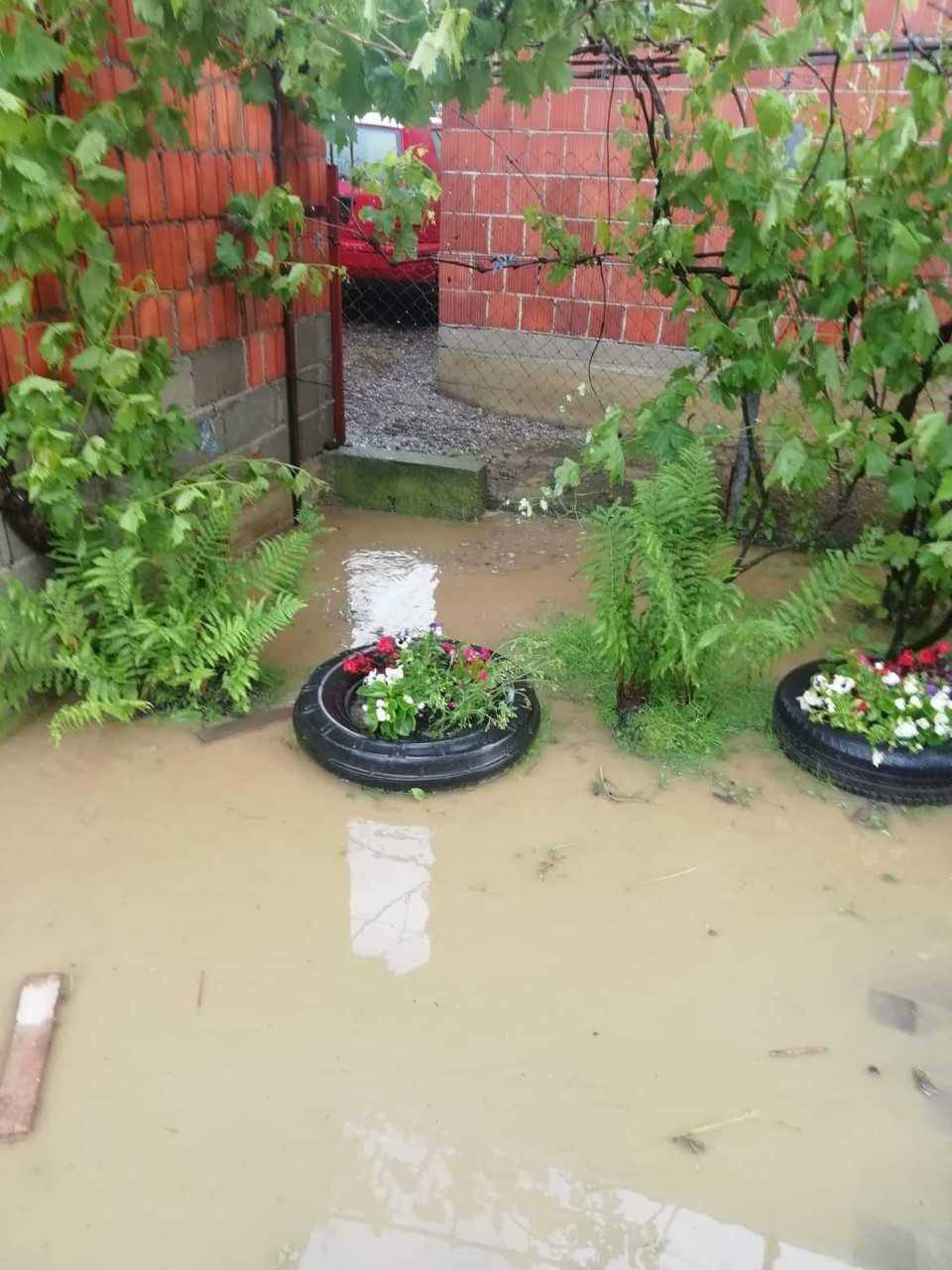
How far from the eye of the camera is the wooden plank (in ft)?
6.82

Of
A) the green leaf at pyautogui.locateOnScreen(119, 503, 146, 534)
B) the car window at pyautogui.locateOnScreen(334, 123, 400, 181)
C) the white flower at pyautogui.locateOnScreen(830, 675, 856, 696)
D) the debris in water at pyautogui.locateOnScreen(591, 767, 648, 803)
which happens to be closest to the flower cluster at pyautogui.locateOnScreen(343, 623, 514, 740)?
the debris in water at pyautogui.locateOnScreen(591, 767, 648, 803)

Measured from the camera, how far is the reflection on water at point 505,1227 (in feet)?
6.14

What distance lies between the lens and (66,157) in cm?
274

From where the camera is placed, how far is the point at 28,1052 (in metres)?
2.21

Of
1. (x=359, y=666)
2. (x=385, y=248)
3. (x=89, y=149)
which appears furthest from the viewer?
(x=385, y=248)

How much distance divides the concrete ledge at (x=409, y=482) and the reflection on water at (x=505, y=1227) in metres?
3.77

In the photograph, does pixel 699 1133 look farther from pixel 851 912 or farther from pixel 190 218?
pixel 190 218

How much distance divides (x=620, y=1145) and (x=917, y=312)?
2399mm

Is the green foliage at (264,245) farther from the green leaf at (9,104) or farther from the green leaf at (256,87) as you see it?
the green leaf at (9,104)

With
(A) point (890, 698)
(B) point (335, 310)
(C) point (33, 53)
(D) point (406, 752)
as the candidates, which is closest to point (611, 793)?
(D) point (406, 752)

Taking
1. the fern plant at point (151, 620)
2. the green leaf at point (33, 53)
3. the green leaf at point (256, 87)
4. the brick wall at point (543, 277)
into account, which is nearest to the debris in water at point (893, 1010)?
Result: the fern plant at point (151, 620)

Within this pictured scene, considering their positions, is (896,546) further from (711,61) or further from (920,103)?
(711,61)

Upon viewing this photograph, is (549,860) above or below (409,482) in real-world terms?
below

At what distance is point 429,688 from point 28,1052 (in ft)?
5.23
